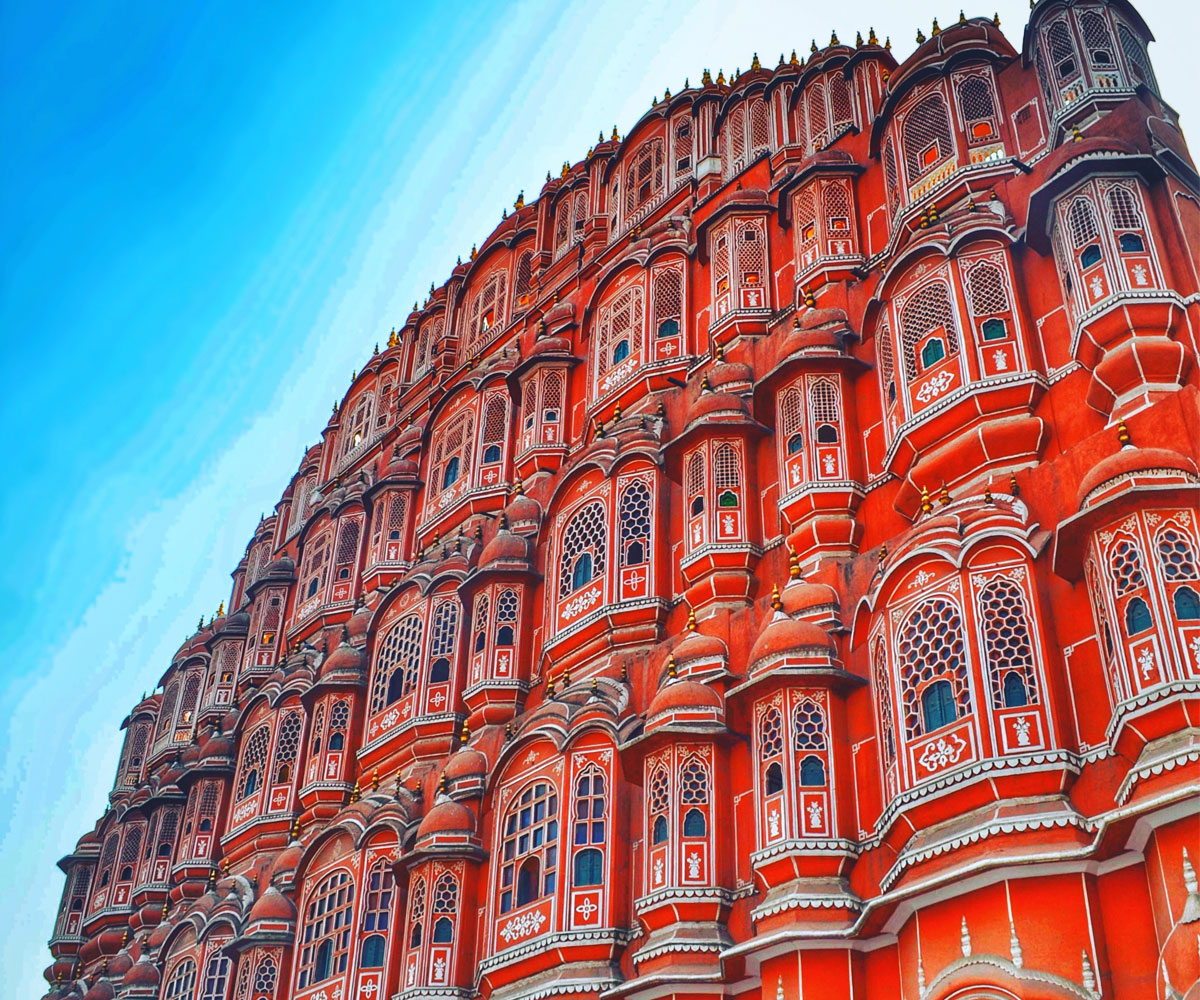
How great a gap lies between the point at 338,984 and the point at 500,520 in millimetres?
→ 10122

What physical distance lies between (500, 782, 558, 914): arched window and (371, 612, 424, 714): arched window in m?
7.26

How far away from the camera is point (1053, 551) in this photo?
696 inches

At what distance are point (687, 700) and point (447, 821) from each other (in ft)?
19.7

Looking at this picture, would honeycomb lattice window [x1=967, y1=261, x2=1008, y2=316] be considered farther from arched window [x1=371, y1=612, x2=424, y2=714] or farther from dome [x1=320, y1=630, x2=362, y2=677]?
dome [x1=320, y1=630, x2=362, y2=677]

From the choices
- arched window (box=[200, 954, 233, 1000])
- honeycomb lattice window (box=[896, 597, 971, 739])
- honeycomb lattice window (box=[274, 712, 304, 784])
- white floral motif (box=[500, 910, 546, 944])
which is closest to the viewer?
honeycomb lattice window (box=[896, 597, 971, 739])

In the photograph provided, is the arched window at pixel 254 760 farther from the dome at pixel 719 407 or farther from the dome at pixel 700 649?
the dome at pixel 700 649

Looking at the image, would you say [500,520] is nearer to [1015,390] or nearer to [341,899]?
[341,899]

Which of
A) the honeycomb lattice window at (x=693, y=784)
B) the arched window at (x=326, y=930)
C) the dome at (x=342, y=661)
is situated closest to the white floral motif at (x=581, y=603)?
the honeycomb lattice window at (x=693, y=784)

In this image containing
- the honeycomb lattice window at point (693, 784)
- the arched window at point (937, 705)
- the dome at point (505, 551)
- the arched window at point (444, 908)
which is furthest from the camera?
the dome at point (505, 551)

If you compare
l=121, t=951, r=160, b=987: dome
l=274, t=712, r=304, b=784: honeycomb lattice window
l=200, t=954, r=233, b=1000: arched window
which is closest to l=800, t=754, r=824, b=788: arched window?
l=200, t=954, r=233, b=1000: arched window

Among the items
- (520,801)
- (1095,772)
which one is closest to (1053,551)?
(1095,772)

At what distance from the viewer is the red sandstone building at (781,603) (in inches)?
645

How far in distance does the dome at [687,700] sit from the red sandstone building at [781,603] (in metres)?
0.05

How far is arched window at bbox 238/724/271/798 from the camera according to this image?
3488 centimetres
